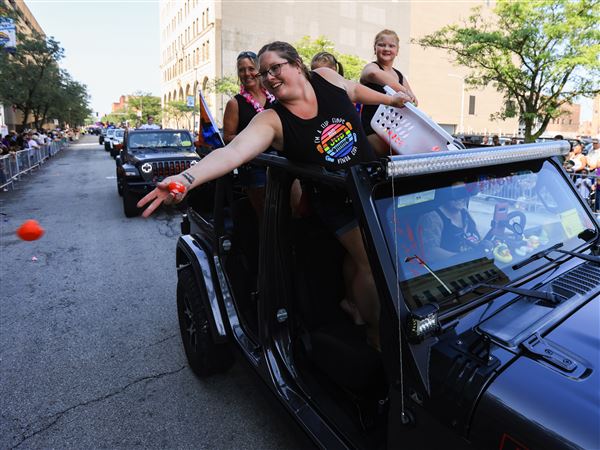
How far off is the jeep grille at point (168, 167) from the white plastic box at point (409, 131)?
6937 millimetres

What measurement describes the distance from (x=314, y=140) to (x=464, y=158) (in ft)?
2.25

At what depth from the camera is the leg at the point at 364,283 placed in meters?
2.06

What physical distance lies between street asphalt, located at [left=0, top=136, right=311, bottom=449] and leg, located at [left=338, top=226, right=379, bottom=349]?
61 centimetres

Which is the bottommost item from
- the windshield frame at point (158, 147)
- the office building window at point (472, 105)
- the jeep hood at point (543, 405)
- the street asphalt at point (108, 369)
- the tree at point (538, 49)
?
the street asphalt at point (108, 369)

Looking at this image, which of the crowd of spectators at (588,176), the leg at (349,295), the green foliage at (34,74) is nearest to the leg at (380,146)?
the leg at (349,295)

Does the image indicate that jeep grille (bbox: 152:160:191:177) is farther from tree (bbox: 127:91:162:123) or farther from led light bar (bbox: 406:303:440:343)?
tree (bbox: 127:91:162:123)

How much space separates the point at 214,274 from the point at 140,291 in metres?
2.52

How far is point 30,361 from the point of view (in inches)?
142

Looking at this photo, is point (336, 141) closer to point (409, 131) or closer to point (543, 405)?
point (409, 131)

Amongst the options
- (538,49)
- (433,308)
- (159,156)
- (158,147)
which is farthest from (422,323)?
(538,49)

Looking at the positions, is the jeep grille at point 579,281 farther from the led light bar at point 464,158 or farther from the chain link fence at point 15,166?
the chain link fence at point 15,166

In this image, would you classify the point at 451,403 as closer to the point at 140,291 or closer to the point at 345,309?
the point at 345,309

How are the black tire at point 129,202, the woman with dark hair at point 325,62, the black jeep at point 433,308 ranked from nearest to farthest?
the black jeep at point 433,308 → the woman with dark hair at point 325,62 → the black tire at point 129,202

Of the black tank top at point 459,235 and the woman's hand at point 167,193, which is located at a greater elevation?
the woman's hand at point 167,193
